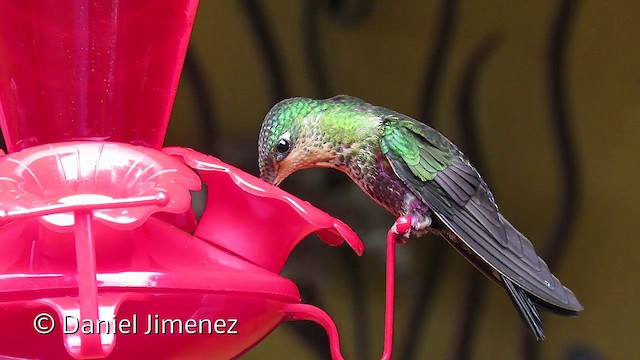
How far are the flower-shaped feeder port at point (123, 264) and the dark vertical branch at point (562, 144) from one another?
1.15m

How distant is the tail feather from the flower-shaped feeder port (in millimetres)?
291

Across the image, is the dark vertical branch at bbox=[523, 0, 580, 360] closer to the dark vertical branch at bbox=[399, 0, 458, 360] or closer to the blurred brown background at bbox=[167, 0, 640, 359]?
the blurred brown background at bbox=[167, 0, 640, 359]

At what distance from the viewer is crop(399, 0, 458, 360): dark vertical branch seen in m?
1.96

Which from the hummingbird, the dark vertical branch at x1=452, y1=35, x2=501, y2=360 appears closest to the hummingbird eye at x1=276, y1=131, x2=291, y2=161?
the hummingbird

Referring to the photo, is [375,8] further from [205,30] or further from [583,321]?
[583,321]

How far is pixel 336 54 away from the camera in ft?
6.50

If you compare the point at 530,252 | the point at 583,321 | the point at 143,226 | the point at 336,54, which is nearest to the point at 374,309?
the point at 583,321

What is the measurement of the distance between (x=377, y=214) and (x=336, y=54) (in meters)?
0.38

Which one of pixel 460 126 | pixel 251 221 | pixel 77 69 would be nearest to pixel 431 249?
pixel 460 126

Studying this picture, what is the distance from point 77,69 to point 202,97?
1.02 metres

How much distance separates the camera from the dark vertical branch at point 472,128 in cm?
196

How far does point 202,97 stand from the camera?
6.40ft

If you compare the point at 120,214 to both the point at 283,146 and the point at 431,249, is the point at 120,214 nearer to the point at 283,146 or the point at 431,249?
the point at 283,146

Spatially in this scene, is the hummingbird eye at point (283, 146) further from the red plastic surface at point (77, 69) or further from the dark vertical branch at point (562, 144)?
the dark vertical branch at point (562, 144)
